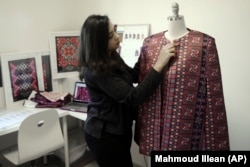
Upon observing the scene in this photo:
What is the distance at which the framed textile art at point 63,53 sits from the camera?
2689 millimetres

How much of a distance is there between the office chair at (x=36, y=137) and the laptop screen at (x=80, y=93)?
0.46 metres

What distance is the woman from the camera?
1226 millimetres

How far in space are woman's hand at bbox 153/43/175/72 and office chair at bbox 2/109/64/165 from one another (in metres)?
1.14

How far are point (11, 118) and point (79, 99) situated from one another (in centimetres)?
65

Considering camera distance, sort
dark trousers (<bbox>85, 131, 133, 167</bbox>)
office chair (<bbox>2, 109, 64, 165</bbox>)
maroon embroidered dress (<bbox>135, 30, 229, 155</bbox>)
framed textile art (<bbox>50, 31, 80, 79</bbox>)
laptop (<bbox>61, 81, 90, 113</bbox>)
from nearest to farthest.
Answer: maroon embroidered dress (<bbox>135, 30, 229, 155</bbox>)
dark trousers (<bbox>85, 131, 133, 167</bbox>)
office chair (<bbox>2, 109, 64, 165</bbox>)
laptop (<bbox>61, 81, 90, 113</bbox>)
framed textile art (<bbox>50, 31, 80, 79</bbox>)

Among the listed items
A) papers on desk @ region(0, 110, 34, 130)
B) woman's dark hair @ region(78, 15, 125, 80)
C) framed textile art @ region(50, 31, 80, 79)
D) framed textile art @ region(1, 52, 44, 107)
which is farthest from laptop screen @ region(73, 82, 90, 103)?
woman's dark hair @ region(78, 15, 125, 80)

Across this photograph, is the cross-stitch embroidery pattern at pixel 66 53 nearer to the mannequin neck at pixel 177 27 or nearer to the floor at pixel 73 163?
the floor at pixel 73 163

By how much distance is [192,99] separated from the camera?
1211mm

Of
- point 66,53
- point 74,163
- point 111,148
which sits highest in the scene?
point 66,53

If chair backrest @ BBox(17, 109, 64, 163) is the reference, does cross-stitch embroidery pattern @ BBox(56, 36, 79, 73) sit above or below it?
above

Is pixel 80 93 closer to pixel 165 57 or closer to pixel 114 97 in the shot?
pixel 114 97

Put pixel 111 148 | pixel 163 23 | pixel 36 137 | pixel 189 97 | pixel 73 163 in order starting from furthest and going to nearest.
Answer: pixel 73 163 < pixel 163 23 < pixel 36 137 < pixel 111 148 < pixel 189 97

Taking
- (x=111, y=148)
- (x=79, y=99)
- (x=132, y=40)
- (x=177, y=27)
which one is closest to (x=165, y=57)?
(x=177, y=27)

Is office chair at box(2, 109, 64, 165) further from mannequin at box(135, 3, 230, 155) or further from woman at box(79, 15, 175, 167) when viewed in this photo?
mannequin at box(135, 3, 230, 155)
